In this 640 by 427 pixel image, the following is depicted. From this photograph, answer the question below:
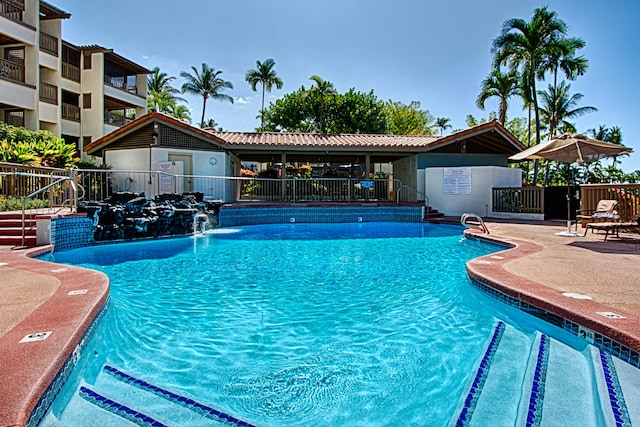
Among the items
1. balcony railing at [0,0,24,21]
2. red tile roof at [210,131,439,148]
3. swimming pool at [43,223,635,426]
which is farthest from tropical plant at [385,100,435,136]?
swimming pool at [43,223,635,426]

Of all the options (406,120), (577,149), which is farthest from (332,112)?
(577,149)

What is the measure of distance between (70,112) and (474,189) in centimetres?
2541

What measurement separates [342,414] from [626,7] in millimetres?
15274

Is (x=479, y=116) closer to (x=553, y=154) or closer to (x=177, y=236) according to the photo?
(x=553, y=154)

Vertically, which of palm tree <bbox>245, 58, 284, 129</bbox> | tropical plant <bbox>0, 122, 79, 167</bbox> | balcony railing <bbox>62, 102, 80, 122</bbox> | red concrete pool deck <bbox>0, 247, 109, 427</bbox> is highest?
palm tree <bbox>245, 58, 284, 129</bbox>

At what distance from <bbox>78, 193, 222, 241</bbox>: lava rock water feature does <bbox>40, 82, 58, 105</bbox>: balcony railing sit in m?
16.0

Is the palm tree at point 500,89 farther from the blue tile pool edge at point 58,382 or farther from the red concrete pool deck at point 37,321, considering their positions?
the blue tile pool edge at point 58,382

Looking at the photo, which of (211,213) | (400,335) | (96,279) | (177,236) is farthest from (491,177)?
(96,279)

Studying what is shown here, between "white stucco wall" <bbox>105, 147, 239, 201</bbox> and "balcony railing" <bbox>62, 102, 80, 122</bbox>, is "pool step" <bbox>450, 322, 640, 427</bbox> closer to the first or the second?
"white stucco wall" <bbox>105, 147, 239, 201</bbox>

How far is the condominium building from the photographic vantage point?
2034 cm

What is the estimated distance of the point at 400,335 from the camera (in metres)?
4.05

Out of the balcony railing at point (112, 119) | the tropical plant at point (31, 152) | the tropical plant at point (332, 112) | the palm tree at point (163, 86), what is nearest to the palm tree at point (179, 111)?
the palm tree at point (163, 86)

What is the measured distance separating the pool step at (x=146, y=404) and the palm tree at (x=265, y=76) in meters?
36.6

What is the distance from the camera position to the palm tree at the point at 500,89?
2592 cm
